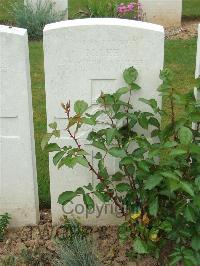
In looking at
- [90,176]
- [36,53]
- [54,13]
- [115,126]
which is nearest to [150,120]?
[115,126]

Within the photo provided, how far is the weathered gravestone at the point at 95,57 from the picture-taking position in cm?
305

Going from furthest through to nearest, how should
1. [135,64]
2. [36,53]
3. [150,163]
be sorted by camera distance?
[36,53] < [135,64] < [150,163]

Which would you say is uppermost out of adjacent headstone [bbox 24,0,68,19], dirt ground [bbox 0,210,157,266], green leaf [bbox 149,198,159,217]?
adjacent headstone [bbox 24,0,68,19]

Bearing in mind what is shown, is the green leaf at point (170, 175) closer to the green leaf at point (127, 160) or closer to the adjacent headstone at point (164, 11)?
the green leaf at point (127, 160)

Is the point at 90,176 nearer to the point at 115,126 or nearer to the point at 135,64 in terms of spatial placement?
the point at 115,126

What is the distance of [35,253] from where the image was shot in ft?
10.8

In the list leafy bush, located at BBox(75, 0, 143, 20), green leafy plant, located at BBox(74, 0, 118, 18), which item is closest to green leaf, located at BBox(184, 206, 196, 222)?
leafy bush, located at BBox(75, 0, 143, 20)

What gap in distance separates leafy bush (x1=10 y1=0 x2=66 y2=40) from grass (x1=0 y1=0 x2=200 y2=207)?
0.29 m

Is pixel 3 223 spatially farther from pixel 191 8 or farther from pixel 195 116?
pixel 191 8

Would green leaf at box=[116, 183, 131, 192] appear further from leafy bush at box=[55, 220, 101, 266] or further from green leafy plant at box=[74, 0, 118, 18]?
green leafy plant at box=[74, 0, 118, 18]

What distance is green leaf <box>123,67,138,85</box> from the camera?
3.04 meters

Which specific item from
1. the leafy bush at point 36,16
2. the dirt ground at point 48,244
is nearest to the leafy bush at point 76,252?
the dirt ground at point 48,244

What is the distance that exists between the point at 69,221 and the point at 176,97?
1070 millimetres

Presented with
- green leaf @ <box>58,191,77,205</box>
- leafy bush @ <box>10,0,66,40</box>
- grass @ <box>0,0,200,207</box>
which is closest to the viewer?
green leaf @ <box>58,191,77,205</box>
